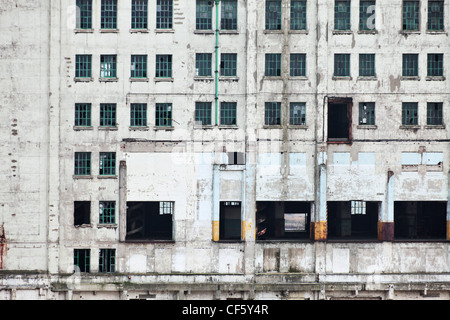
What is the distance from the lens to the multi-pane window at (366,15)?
4184 centimetres

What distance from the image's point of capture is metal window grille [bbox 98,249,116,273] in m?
41.6

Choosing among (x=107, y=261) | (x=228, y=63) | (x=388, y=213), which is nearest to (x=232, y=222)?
(x=107, y=261)

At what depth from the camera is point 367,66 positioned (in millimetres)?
41938

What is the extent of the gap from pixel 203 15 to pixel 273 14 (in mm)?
4728

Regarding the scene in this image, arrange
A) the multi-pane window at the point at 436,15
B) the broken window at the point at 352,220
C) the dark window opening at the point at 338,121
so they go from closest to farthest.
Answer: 1. the multi-pane window at the point at 436,15
2. the dark window opening at the point at 338,121
3. the broken window at the point at 352,220

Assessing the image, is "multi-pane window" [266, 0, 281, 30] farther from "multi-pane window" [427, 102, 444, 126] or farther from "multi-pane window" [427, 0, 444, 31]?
"multi-pane window" [427, 102, 444, 126]

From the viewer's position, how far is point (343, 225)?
46438mm

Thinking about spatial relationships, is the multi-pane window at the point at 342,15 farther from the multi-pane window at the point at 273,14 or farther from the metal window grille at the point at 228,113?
the metal window grille at the point at 228,113

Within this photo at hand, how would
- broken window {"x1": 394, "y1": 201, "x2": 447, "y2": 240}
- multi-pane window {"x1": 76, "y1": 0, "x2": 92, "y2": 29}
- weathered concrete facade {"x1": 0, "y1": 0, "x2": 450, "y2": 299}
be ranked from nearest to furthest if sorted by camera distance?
weathered concrete facade {"x1": 0, "y1": 0, "x2": 450, "y2": 299} → multi-pane window {"x1": 76, "y1": 0, "x2": 92, "y2": 29} → broken window {"x1": 394, "y1": 201, "x2": 447, "y2": 240}

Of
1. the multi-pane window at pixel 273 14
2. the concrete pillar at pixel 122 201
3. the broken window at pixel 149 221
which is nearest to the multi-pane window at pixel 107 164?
the concrete pillar at pixel 122 201

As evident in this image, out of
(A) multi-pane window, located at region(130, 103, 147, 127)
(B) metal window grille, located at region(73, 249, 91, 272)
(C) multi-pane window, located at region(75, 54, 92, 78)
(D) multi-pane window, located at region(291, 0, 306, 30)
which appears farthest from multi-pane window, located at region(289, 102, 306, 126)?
(B) metal window grille, located at region(73, 249, 91, 272)

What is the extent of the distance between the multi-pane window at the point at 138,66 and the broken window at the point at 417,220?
21.7 m

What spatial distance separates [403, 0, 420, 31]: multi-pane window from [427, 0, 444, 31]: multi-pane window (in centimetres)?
83

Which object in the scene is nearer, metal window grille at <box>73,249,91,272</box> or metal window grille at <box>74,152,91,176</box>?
metal window grille at <box>73,249,91,272</box>
